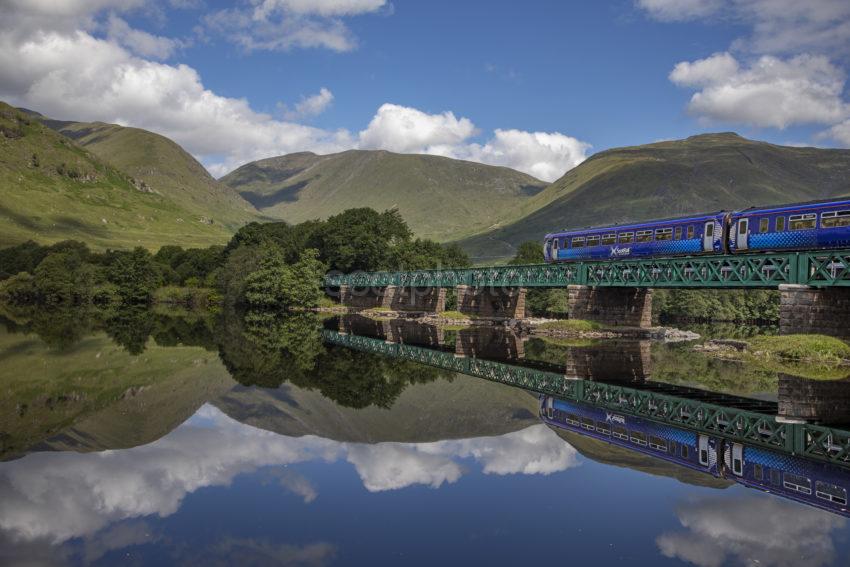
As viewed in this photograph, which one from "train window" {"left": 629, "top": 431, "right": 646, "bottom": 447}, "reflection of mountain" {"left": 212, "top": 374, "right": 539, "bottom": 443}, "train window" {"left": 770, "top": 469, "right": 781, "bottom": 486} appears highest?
"train window" {"left": 770, "top": 469, "right": 781, "bottom": 486}

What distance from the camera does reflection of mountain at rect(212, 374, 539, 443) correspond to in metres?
21.7

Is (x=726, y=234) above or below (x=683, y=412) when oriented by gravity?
above

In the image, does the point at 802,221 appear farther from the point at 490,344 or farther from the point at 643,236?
the point at 490,344

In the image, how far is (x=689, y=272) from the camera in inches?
2025

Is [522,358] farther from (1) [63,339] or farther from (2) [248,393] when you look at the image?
(1) [63,339]

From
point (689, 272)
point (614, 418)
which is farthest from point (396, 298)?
point (614, 418)

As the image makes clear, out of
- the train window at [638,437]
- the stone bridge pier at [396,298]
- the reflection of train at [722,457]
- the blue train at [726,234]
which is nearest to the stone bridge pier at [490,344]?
the blue train at [726,234]

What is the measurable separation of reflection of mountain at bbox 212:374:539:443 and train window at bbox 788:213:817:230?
22896 millimetres

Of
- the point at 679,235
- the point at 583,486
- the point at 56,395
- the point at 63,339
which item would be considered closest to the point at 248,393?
the point at 56,395

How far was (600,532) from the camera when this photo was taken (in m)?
12.9

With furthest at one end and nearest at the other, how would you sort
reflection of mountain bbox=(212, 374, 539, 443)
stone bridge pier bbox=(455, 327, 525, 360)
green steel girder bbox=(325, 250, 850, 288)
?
stone bridge pier bbox=(455, 327, 525, 360), green steel girder bbox=(325, 250, 850, 288), reflection of mountain bbox=(212, 374, 539, 443)

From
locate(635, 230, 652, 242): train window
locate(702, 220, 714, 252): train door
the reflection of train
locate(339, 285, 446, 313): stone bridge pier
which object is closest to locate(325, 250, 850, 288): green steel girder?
locate(702, 220, 714, 252): train door

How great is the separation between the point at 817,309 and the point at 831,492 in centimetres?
3117

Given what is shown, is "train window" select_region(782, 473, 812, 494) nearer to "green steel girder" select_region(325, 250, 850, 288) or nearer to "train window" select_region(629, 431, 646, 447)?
"train window" select_region(629, 431, 646, 447)
